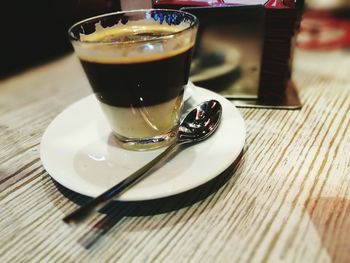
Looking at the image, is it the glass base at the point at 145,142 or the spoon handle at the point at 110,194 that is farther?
the glass base at the point at 145,142

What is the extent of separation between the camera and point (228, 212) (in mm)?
387

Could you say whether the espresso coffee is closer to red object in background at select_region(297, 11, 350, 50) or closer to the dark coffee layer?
the dark coffee layer

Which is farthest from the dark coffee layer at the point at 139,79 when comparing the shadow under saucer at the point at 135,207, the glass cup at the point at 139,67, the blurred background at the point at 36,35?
the blurred background at the point at 36,35

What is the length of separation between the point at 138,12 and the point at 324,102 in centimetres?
38

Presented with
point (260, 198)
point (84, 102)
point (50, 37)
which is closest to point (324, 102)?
point (260, 198)

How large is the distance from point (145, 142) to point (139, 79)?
0.10 m

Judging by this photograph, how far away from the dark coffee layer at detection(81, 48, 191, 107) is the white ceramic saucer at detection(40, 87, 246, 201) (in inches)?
2.7

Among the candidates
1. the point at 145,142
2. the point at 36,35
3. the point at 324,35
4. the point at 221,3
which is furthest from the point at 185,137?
the point at 324,35

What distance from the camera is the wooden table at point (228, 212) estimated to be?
343mm

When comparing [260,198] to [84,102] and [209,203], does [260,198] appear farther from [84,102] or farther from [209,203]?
[84,102]

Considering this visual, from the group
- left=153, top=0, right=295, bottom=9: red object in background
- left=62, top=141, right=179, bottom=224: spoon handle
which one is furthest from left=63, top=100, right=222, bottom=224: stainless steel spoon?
left=153, top=0, right=295, bottom=9: red object in background

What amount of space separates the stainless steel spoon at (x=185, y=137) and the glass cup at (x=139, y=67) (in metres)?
0.03

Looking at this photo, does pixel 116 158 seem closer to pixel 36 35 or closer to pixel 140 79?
pixel 140 79

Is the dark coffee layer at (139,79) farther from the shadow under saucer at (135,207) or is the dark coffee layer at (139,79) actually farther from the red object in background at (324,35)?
the red object in background at (324,35)
